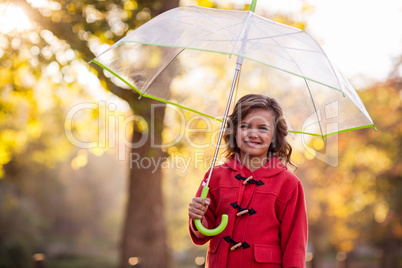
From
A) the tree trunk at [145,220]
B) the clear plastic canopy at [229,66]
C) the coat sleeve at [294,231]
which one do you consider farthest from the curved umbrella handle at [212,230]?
the tree trunk at [145,220]

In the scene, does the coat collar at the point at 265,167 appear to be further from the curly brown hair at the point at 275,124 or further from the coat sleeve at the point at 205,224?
the coat sleeve at the point at 205,224

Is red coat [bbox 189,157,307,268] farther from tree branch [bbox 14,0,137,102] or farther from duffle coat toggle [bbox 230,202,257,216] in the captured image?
tree branch [bbox 14,0,137,102]

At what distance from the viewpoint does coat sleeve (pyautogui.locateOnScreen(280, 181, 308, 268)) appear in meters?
2.63

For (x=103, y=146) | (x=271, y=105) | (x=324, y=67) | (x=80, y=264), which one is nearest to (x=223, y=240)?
(x=271, y=105)

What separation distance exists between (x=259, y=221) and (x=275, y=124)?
0.69 meters

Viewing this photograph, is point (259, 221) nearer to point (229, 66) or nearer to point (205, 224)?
point (205, 224)

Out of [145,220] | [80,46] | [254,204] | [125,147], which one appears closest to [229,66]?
[254,204]

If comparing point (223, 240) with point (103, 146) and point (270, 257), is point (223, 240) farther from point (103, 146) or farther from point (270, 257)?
point (103, 146)

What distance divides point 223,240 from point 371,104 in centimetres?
1176

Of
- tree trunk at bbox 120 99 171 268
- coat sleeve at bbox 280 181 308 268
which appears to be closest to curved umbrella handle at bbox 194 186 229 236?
coat sleeve at bbox 280 181 308 268

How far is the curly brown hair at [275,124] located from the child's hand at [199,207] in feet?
1.62

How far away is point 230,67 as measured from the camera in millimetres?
3996

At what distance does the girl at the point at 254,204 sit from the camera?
8.80 ft

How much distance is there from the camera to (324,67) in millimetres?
2793
